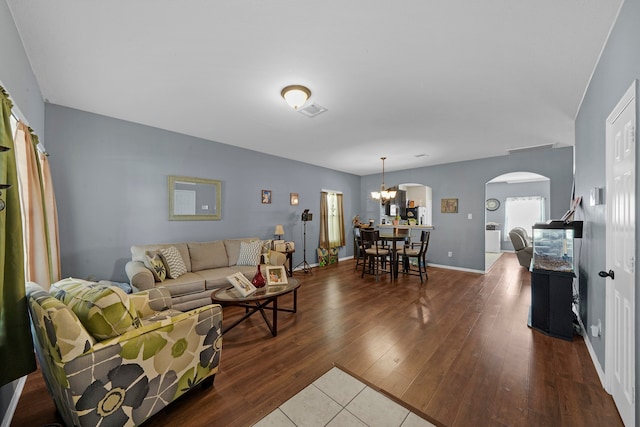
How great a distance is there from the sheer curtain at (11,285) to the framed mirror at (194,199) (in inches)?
102

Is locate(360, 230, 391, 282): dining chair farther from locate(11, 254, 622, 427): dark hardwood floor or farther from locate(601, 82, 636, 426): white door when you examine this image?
locate(601, 82, 636, 426): white door

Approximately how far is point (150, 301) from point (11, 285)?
1.09 m

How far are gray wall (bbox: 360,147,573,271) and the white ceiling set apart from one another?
143 cm

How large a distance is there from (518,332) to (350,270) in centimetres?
348

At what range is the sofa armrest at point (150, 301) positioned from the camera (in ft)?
6.89

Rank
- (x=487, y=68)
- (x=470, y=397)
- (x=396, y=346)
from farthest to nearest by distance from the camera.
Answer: (x=396, y=346) → (x=487, y=68) → (x=470, y=397)

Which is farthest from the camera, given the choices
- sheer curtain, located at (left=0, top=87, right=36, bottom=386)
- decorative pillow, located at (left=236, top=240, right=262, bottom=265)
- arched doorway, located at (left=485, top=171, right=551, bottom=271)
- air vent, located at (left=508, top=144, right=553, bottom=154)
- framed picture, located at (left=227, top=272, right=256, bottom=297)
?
arched doorway, located at (left=485, top=171, right=551, bottom=271)

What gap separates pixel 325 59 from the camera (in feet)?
6.94

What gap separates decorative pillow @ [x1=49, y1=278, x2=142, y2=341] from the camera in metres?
1.37

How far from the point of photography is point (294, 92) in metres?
2.52

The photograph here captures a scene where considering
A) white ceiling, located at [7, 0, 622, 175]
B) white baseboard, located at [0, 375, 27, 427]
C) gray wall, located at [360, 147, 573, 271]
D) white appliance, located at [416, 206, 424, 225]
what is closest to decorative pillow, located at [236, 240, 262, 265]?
white ceiling, located at [7, 0, 622, 175]

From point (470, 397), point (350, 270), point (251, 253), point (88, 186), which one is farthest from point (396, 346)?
point (88, 186)

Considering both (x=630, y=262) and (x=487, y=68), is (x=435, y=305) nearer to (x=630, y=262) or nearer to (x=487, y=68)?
(x=630, y=262)

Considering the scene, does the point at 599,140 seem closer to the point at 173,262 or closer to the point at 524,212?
the point at 173,262
